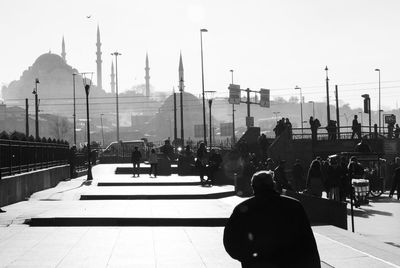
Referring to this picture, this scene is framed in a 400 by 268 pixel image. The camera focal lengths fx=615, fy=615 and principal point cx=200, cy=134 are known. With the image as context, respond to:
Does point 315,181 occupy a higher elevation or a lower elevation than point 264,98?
lower

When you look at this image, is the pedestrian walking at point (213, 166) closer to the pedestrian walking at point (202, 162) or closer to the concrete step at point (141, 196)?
the pedestrian walking at point (202, 162)

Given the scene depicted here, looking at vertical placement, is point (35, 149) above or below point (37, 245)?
above

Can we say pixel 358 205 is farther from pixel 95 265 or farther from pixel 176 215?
pixel 95 265

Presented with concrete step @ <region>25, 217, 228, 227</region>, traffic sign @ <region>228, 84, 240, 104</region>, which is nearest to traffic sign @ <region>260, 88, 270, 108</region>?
traffic sign @ <region>228, 84, 240, 104</region>

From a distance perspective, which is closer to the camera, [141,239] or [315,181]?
[141,239]

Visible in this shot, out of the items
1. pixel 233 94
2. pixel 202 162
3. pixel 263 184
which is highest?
pixel 233 94

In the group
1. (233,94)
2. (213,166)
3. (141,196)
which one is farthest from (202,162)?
(233,94)

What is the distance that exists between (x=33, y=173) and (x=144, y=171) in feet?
45.1

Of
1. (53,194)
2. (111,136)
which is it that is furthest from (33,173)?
(111,136)

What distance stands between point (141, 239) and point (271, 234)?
6807 mm

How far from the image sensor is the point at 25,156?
21.5 metres

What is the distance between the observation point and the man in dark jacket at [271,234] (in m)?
4.74

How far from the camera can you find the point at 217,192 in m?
20.9

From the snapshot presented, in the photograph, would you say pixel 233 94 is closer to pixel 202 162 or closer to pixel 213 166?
pixel 202 162
